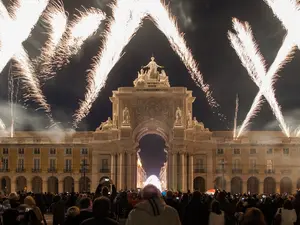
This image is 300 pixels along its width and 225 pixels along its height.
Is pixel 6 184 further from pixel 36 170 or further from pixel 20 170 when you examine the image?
pixel 36 170

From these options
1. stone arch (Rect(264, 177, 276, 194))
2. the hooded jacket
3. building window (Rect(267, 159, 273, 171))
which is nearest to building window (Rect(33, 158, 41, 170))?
stone arch (Rect(264, 177, 276, 194))

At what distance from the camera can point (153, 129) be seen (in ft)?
302

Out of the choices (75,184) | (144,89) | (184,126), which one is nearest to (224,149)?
(184,126)

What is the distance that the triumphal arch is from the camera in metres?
87.3

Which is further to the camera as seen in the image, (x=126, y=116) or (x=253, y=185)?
(x=253, y=185)

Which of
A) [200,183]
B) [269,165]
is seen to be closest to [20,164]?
[200,183]

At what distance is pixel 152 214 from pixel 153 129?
81.6 metres

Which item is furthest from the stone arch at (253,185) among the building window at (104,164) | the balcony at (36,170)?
the balcony at (36,170)

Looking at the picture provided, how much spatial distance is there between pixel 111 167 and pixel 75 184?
824 centimetres

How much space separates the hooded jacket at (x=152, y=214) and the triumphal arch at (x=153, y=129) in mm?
76381

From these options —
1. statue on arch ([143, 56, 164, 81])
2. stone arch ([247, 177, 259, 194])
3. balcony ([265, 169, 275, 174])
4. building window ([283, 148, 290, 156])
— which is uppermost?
statue on arch ([143, 56, 164, 81])

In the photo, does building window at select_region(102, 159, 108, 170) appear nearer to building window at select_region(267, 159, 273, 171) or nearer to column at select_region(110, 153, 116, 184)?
column at select_region(110, 153, 116, 184)

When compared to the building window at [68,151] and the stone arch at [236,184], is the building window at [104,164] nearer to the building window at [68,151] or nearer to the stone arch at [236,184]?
the building window at [68,151]

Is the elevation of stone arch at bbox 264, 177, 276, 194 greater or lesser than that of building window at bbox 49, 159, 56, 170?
lesser
